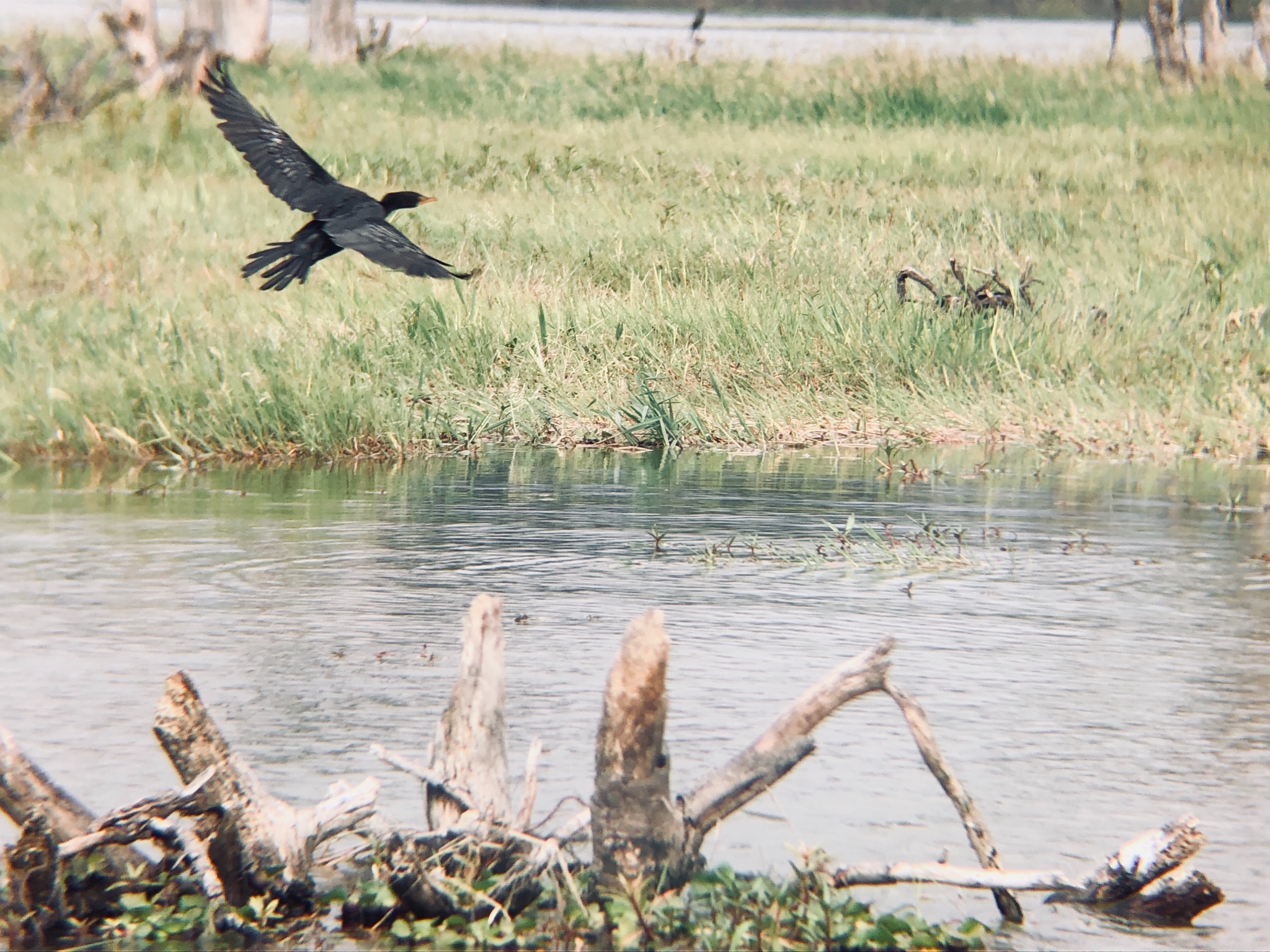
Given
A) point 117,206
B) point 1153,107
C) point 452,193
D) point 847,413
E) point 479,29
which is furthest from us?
point 479,29

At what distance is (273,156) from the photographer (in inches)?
336

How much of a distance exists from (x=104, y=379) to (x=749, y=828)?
7278 mm

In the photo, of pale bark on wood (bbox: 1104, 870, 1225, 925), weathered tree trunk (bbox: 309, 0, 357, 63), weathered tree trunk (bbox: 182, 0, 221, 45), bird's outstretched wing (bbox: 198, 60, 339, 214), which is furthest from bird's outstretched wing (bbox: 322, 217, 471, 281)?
weathered tree trunk (bbox: 309, 0, 357, 63)

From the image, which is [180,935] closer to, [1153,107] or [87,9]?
[1153,107]

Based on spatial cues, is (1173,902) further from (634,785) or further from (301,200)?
(301,200)

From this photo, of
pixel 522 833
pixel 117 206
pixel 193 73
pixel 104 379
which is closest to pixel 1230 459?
pixel 104 379

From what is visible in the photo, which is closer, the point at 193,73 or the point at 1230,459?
the point at 1230,459

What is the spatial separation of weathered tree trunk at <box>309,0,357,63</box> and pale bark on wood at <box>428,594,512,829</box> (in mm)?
25345

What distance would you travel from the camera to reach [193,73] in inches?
905

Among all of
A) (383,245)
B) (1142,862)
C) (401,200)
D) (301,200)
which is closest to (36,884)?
(1142,862)

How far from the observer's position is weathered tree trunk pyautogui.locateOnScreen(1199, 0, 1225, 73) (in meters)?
27.9

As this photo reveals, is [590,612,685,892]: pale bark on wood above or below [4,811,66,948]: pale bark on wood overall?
above

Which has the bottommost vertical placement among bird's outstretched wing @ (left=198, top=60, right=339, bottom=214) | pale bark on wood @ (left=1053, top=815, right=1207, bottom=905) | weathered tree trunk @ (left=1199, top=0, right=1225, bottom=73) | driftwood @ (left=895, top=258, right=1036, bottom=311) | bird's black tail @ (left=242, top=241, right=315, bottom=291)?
pale bark on wood @ (left=1053, top=815, right=1207, bottom=905)

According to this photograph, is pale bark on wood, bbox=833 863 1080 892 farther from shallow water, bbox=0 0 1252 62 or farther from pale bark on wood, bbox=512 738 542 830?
shallow water, bbox=0 0 1252 62
